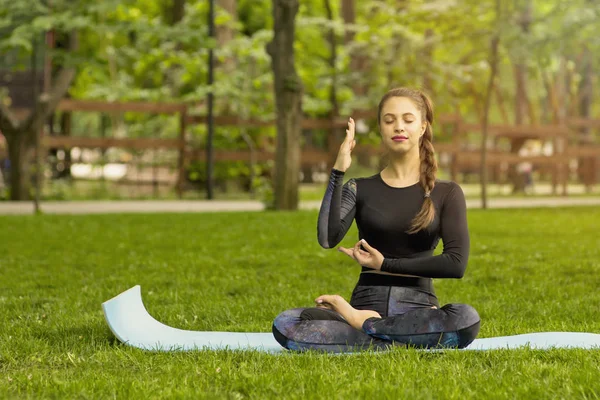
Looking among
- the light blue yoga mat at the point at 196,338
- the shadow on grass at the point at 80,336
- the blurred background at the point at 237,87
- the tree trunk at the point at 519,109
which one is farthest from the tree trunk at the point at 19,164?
the light blue yoga mat at the point at 196,338

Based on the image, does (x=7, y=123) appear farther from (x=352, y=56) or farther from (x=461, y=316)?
(x=461, y=316)

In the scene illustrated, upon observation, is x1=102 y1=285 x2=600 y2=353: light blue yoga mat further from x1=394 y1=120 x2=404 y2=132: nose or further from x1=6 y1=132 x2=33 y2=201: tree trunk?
x1=6 y1=132 x2=33 y2=201: tree trunk

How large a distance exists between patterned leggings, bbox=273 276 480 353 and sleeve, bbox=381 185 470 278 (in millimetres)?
235

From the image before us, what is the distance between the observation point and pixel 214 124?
23875 mm

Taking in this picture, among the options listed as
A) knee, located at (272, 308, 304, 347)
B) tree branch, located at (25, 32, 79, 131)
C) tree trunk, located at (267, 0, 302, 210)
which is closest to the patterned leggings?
knee, located at (272, 308, 304, 347)

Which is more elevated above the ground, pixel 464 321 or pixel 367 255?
pixel 367 255

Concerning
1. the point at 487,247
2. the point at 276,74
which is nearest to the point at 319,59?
the point at 276,74

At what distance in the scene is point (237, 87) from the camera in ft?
81.0

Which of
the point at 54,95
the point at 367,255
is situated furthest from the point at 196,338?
the point at 54,95

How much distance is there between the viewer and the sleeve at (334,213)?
16.6 feet

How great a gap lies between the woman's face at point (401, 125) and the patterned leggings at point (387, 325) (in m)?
0.75

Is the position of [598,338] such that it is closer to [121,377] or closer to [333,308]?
[333,308]

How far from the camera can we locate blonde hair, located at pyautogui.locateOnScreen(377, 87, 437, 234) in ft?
16.5

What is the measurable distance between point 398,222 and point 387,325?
1.80ft
